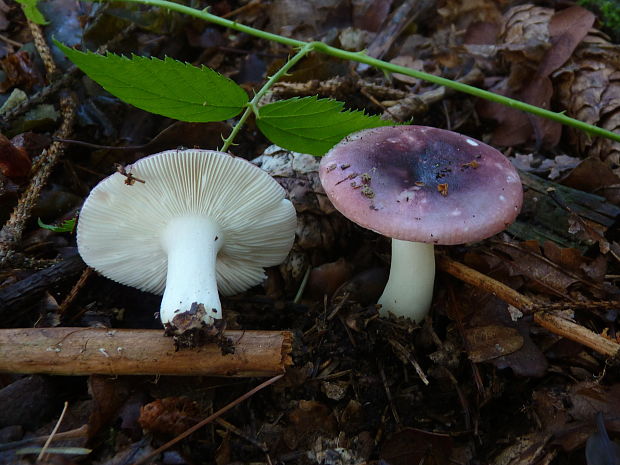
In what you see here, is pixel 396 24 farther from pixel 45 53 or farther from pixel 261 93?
pixel 45 53

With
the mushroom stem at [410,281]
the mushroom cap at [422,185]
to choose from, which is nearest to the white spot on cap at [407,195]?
the mushroom cap at [422,185]

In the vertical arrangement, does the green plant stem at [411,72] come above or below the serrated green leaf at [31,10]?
below

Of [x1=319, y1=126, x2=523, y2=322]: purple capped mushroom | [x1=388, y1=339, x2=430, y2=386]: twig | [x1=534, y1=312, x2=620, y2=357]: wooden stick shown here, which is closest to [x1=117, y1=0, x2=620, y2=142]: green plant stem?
[x1=319, y1=126, x2=523, y2=322]: purple capped mushroom

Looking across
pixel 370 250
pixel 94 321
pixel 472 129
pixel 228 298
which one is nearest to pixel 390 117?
pixel 472 129

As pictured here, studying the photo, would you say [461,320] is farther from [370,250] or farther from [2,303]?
[2,303]

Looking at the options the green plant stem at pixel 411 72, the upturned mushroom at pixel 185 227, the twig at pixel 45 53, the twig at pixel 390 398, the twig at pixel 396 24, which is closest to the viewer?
the upturned mushroom at pixel 185 227

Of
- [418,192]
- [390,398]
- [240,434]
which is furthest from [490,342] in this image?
[240,434]

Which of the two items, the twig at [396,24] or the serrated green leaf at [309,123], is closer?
the serrated green leaf at [309,123]

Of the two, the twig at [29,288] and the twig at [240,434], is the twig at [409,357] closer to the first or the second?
the twig at [240,434]
